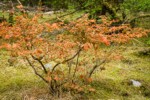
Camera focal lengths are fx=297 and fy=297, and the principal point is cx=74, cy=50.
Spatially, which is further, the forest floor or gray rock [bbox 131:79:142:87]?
gray rock [bbox 131:79:142:87]

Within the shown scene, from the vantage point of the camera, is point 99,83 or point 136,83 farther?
point 136,83

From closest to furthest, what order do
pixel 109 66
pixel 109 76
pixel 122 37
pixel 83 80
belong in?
1. pixel 122 37
2. pixel 83 80
3. pixel 109 76
4. pixel 109 66

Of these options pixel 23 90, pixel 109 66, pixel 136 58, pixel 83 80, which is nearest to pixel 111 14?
pixel 136 58

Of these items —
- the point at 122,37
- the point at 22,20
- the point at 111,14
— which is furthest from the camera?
the point at 111,14

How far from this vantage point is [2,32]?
7.59 meters

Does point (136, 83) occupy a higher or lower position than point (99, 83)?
lower

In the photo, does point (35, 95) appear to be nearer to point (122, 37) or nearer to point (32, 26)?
point (32, 26)

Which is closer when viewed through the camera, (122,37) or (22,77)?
(122,37)

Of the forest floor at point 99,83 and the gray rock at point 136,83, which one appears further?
the gray rock at point 136,83

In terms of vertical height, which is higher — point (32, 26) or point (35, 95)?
point (32, 26)

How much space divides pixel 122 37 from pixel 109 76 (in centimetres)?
239

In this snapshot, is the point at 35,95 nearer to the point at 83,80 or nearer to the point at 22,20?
the point at 83,80

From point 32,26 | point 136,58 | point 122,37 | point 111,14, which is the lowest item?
point 136,58

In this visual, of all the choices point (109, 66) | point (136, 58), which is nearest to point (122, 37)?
point (109, 66)
